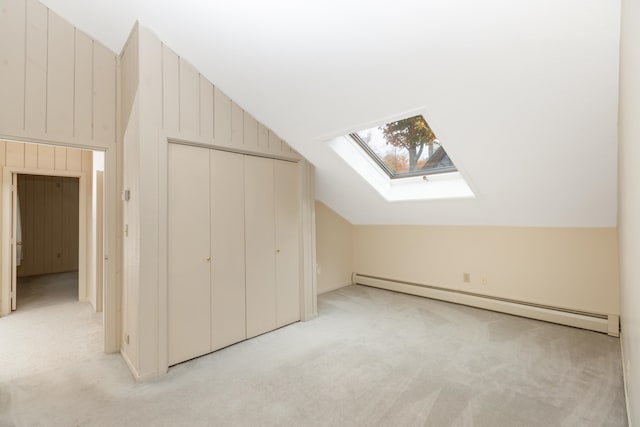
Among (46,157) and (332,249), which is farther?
(332,249)

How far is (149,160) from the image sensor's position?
7.33 feet

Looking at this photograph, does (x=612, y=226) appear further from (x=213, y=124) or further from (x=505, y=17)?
(x=213, y=124)

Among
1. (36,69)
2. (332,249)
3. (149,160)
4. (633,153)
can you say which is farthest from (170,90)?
(332,249)

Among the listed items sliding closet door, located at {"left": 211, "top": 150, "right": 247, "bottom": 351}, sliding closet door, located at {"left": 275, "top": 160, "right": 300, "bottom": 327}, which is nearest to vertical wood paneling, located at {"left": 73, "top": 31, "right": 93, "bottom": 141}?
sliding closet door, located at {"left": 211, "top": 150, "right": 247, "bottom": 351}

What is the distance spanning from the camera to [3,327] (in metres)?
3.15

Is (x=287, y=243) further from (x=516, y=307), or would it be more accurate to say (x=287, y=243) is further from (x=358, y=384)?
(x=516, y=307)

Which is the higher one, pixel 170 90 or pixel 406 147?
pixel 170 90

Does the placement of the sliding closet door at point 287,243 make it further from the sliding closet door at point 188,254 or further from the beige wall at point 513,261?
the beige wall at point 513,261

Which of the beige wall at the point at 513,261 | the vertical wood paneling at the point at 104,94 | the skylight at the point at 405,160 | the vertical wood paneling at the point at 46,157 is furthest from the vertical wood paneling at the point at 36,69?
the beige wall at the point at 513,261

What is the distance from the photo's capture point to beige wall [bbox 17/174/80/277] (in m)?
5.96

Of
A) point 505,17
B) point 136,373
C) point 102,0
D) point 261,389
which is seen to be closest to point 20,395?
point 136,373

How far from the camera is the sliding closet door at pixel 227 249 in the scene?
8.70ft

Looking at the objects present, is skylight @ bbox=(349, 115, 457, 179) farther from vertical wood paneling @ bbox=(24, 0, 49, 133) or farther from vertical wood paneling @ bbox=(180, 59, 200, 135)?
vertical wood paneling @ bbox=(24, 0, 49, 133)

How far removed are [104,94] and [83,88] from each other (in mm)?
143
